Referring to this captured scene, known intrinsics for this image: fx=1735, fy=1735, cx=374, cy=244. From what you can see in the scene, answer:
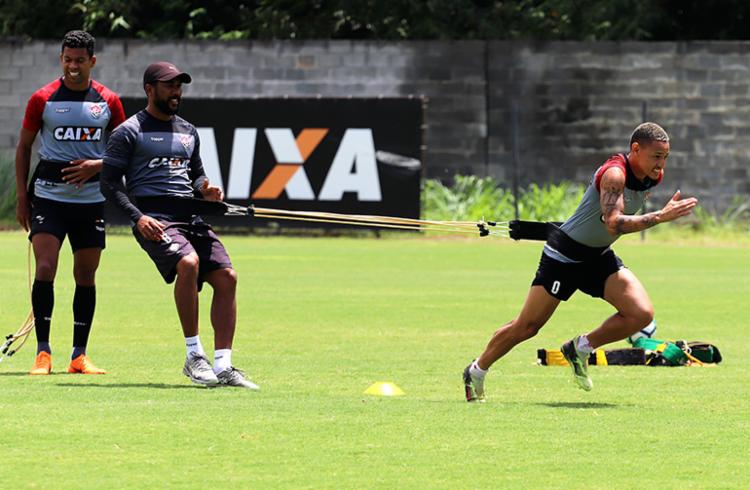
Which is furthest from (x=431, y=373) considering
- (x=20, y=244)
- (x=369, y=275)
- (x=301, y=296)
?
(x=20, y=244)

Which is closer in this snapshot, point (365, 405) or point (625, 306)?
point (365, 405)

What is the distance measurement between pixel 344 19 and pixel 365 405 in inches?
1106

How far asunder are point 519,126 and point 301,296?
46.8ft

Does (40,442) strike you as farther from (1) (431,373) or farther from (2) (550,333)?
(2) (550,333)

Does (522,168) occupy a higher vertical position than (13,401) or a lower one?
lower

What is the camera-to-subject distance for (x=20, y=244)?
28.4 metres

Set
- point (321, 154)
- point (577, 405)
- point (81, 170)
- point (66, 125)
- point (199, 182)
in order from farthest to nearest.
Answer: point (321, 154), point (66, 125), point (81, 170), point (199, 182), point (577, 405)

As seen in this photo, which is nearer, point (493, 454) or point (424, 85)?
point (493, 454)

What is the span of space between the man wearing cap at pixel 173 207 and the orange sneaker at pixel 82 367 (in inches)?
40.1

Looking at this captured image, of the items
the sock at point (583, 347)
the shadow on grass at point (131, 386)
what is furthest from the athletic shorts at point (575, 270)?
the shadow on grass at point (131, 386)

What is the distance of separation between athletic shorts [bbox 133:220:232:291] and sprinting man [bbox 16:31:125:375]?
1.04 metres

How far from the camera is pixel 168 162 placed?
11352 millimetres

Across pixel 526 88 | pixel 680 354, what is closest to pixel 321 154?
pixel 526 88

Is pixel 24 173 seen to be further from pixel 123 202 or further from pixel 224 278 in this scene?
pixel 224 278
